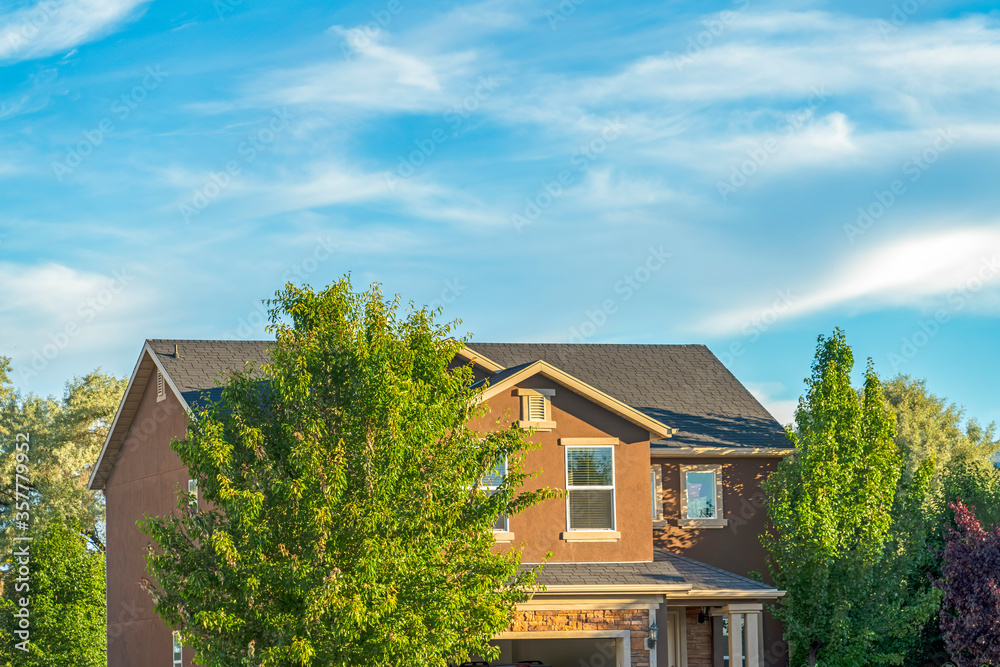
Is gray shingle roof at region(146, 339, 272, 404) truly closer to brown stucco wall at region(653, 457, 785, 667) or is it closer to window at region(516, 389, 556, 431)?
window at region(516, 389, 556, 431)

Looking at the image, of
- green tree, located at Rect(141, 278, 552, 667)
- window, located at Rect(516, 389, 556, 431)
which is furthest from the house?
green tree, located at Rect(141, 278, 552, 667)

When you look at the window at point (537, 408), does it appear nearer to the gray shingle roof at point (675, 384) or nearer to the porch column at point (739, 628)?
the gray shingle roof at point (675, 384)

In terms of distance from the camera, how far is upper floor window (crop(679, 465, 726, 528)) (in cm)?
2725

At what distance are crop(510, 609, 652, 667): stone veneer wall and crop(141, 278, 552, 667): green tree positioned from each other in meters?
4.41

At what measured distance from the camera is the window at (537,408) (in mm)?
23406

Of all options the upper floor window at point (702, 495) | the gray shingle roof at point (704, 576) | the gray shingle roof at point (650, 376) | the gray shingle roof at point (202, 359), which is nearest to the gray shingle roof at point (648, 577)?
the gray shingle roof at point (704, 576)

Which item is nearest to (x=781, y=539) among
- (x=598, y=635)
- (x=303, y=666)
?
(x=598, y=635)

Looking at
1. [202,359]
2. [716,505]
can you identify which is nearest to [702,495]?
[716,505]

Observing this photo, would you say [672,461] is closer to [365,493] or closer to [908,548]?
[908,548]

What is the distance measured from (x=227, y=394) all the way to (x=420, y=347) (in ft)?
9.82

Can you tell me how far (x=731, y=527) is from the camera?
27.4 metres

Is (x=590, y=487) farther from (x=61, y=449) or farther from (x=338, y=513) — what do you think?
(x=61, y=449)

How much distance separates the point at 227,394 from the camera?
1681 centimetres

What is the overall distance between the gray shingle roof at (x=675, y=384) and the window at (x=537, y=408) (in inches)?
187
